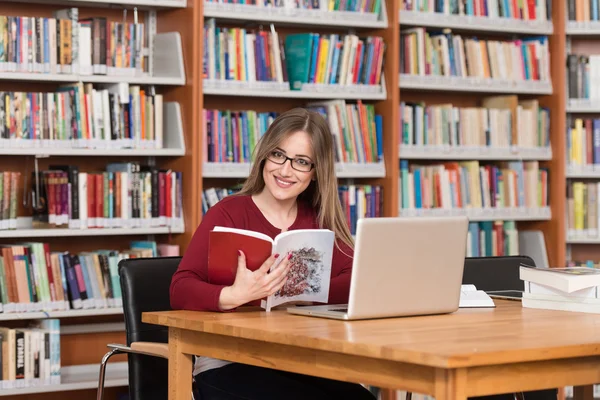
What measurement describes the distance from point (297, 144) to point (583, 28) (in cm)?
288

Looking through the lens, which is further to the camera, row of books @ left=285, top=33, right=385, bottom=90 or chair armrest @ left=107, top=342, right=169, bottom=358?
row of books @ left=285, top=33, right=385, bottom=90

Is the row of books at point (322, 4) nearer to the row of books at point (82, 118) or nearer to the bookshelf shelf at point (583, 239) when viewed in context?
the row of books at point (82, 118)

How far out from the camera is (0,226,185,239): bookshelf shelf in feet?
13.0

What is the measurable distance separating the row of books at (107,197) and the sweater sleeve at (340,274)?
5.27ft

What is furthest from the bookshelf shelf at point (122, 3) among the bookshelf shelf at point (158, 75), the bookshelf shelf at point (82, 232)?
the bookshelf shelf at point (82, 232)

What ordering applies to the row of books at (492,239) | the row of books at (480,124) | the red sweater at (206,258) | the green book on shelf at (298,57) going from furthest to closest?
1. the row of books at (492,239)
2. the row of books at (480,124)
3. the green book on shelf at (298,57)
4. the red sweater at (206,258)

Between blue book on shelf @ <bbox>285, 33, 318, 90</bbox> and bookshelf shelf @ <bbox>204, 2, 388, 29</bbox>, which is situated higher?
bookshelf shelf @ <bbox>204, 2, 388, 29</bbox>

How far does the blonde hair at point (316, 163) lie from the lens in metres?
2.73

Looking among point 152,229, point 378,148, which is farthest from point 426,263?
point 378,148

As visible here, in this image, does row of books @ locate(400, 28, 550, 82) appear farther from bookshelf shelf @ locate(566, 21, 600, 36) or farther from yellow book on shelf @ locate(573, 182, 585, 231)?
yellow book on shelf @ locate(573, 182, 585, 231)

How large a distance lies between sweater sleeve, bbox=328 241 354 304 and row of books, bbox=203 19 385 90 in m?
1.74

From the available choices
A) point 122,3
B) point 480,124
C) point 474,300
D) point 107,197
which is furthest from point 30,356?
point 480,124

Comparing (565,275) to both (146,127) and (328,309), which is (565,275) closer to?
(328,309)

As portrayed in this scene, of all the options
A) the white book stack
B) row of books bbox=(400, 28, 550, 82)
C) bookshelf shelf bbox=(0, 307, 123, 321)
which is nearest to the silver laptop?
the white book stack
